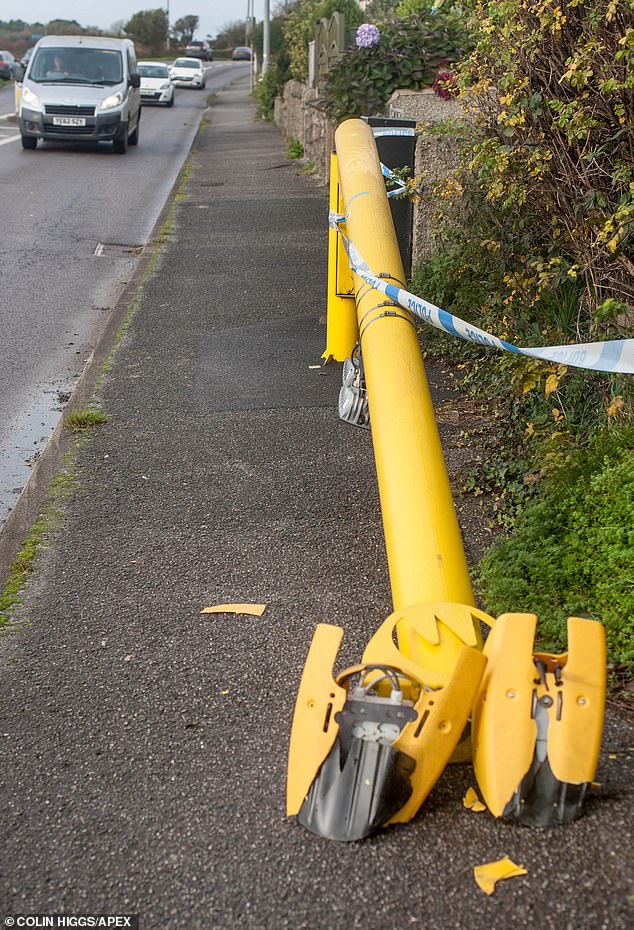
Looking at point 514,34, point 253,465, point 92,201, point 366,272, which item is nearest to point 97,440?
point 253,465

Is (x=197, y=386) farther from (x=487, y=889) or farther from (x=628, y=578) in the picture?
(x=487, y=889)

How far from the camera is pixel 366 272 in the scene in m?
4.70

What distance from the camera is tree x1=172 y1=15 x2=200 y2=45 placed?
113569 mm

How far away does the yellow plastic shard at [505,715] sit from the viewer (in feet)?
8.17

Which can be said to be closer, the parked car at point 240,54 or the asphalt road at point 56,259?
the asphalt road at point 56,259

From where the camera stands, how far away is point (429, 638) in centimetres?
278

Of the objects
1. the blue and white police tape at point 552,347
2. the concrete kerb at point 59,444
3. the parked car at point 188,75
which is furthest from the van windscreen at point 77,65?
the parked car at point 188,75

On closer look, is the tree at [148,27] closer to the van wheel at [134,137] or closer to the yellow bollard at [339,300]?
the van wheel at [134,137]

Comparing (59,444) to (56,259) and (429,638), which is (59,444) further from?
(56,259)

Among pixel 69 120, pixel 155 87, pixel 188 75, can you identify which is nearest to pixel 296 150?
pixel 69 120

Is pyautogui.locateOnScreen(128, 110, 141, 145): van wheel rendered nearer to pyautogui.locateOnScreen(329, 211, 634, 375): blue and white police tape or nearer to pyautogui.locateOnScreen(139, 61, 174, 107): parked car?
pyautogui.locateOnScreen(139, 61, 174, 107): parked car

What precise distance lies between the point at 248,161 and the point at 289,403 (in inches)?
609

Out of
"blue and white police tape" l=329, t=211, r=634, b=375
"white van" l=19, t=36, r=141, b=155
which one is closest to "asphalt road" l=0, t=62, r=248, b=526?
"white van" l=19, t=36, r=141, b=155

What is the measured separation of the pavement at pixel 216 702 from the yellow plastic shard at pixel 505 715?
132 millimetres
